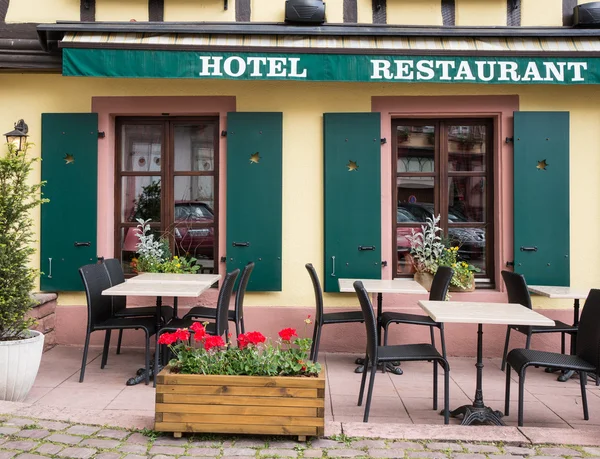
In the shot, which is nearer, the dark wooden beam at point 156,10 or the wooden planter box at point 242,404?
the wooden planter box at point 242,404

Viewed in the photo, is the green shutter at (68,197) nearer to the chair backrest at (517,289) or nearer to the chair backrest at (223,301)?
the chair backrest at (223,301)

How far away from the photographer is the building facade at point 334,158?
6.14 m

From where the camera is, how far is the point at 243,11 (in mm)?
6273

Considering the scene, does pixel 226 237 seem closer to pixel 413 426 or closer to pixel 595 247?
pixel 413 426

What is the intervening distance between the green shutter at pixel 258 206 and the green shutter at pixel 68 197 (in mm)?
1463

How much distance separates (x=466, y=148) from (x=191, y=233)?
10.3ft

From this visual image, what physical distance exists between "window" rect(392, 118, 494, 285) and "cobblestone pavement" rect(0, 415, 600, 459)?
3175 millimetres

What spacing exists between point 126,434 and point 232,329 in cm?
278

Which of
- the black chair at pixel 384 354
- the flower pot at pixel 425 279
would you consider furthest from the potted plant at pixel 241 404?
the flower pot at pixel 425 279

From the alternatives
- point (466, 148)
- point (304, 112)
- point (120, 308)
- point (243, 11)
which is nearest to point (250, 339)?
point (120, 308)

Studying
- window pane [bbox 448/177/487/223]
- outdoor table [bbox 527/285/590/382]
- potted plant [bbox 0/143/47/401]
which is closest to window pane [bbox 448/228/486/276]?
window pane [bbox 448/177/487/223]

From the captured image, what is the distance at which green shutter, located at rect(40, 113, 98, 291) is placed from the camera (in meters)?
6.22

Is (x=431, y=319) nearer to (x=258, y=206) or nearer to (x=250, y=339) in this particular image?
(x=258, y=206)

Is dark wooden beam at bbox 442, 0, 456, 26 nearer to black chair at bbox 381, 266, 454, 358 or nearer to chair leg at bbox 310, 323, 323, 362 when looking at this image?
black chair at bbox 381, 266, 454, 358
